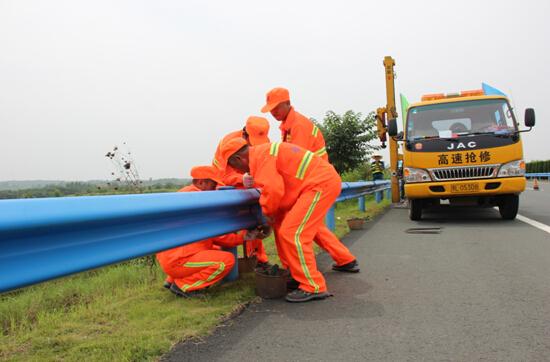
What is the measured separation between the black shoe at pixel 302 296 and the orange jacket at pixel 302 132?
6.02ft

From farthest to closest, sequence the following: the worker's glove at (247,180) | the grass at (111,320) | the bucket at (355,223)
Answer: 1. the bucket at (355,223)
2. the worker's glove at (247,180)
3. the grass at (111,320)

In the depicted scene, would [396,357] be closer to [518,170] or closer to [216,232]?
[216,232]

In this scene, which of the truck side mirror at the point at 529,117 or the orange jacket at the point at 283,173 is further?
the truck side mirror at the point at 529,117

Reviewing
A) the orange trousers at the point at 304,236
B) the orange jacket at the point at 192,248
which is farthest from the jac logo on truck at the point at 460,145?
the orange jacket at the point at 192,248

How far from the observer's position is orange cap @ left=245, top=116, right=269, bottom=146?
5266mm

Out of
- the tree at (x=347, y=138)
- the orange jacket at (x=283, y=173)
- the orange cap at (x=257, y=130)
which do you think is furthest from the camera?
the tree at (x=347, y=138)

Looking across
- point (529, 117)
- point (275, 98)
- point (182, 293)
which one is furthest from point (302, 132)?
point (529, 117)

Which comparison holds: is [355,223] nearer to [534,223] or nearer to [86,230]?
[534,223]

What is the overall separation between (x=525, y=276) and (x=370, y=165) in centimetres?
1408

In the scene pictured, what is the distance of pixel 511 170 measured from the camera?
8211 millimetres

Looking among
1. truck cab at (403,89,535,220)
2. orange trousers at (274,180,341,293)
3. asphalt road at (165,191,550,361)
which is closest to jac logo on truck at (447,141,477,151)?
truck cab at (403,89,535,220)

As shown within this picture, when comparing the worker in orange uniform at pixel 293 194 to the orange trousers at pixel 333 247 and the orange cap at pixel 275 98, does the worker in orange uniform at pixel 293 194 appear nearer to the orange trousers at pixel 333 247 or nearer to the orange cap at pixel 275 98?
the orange trousers at pixel 333 247

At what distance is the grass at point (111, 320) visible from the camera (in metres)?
2.65

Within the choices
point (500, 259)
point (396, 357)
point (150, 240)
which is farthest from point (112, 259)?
point (500, 259)
